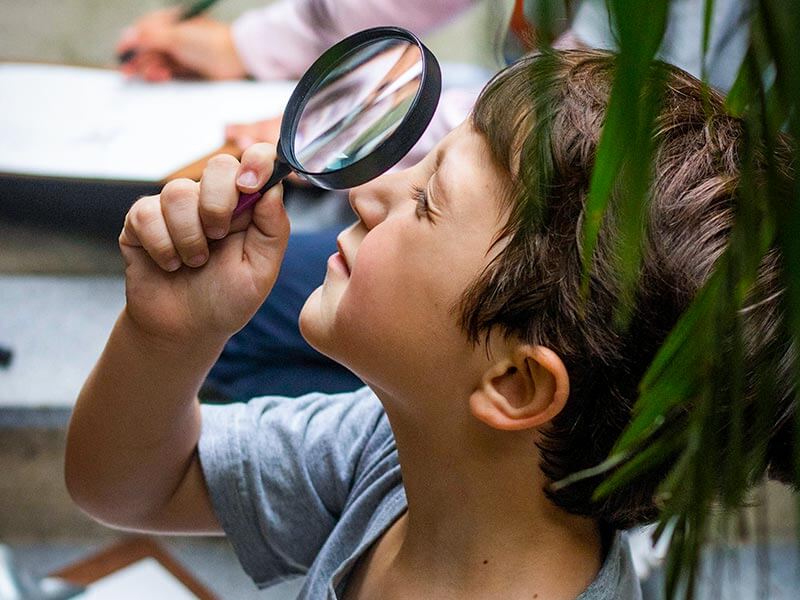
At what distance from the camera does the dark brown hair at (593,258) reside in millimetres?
737

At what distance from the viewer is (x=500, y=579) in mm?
866

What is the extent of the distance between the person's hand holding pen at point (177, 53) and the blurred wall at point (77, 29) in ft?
1.17

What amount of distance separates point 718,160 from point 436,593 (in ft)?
1.46

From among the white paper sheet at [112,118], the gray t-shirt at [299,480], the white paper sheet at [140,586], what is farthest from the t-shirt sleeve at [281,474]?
the white paper sheet at [112,118]

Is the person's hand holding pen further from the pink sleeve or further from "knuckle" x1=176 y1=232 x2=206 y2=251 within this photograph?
"knuckle" x1=176 y1=232 x2=206 y2=251

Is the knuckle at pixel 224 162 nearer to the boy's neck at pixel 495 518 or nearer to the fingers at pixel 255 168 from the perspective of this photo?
the fingers at pixel 255 168

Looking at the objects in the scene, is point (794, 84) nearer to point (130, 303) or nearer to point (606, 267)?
point (606, 267)

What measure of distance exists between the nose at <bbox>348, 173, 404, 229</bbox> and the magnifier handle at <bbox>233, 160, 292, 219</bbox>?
0.07 metres

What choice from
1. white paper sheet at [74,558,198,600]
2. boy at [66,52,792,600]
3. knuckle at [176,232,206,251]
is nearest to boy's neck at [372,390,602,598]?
boy at [66,52,792,600]

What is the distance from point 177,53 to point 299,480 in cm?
149

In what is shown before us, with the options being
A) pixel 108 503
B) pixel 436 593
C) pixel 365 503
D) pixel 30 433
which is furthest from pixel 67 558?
pixel 436 593

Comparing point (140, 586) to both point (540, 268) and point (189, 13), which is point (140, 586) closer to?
point (540, 268)

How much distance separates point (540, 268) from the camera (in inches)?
31.0

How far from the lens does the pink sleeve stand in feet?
6.27
